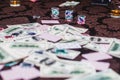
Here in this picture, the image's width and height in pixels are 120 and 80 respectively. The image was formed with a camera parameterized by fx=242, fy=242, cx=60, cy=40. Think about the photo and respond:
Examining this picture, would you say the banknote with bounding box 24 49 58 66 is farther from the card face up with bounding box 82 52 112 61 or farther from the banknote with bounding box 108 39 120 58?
the banknote with bounding box 108 39 120 58

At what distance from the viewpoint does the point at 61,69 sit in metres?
1.50

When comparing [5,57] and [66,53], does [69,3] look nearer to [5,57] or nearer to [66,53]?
[66,53]

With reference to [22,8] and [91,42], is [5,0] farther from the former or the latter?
[91,42]

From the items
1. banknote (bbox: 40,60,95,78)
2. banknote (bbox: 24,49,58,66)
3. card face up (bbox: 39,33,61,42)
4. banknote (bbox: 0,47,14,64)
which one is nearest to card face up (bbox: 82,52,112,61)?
banknote (bbox: 40,60,95,78)

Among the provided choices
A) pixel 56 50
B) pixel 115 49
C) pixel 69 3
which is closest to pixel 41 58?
pixel 56 50

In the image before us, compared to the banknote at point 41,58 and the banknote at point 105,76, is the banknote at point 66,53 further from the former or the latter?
the banknote at point 105,76

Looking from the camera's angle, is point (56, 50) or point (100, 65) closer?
point (100, 65)

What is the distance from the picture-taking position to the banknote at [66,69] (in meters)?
1.46

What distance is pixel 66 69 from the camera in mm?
1499

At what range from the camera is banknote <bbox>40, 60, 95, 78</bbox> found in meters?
1.46

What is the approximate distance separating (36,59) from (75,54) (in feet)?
0.97

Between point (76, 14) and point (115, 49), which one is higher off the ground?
point (76, 14)

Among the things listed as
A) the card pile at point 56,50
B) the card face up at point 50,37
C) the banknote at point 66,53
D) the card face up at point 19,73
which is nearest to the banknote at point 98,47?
the card pile at point 56,50

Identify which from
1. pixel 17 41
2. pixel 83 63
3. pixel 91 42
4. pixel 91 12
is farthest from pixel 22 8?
pixel 83 63
